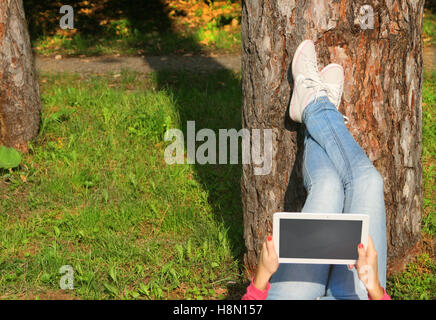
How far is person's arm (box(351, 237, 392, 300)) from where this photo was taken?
2.18 metres

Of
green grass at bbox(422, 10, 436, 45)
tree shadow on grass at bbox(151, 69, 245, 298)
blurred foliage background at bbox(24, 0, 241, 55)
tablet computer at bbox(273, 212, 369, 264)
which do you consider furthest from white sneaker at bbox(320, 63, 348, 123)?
green grass at bbox(422, 10, 436, 45)

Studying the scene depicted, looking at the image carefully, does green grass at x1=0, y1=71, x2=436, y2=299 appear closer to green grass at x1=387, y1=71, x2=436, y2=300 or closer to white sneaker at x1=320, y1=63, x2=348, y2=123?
green grass at x1=387, y1=71, x2=436, y2=300

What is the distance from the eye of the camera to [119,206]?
13.3 ft

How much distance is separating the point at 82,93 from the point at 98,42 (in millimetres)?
3115

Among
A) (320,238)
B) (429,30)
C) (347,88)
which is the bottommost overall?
(320,238)

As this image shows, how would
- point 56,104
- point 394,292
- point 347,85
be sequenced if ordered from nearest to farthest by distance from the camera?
point 347,85
point 394,292
point 56,104

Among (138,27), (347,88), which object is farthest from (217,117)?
(138,27)

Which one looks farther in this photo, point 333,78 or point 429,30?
point 429,30

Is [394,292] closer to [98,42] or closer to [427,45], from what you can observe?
[427,45]

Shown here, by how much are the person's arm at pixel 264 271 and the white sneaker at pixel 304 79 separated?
0.94 m

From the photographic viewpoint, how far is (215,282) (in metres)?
3.41

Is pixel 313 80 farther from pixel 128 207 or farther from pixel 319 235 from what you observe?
pixel 128 207

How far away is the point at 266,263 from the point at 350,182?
69 cm

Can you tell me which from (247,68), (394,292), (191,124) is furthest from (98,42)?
(394,292)
